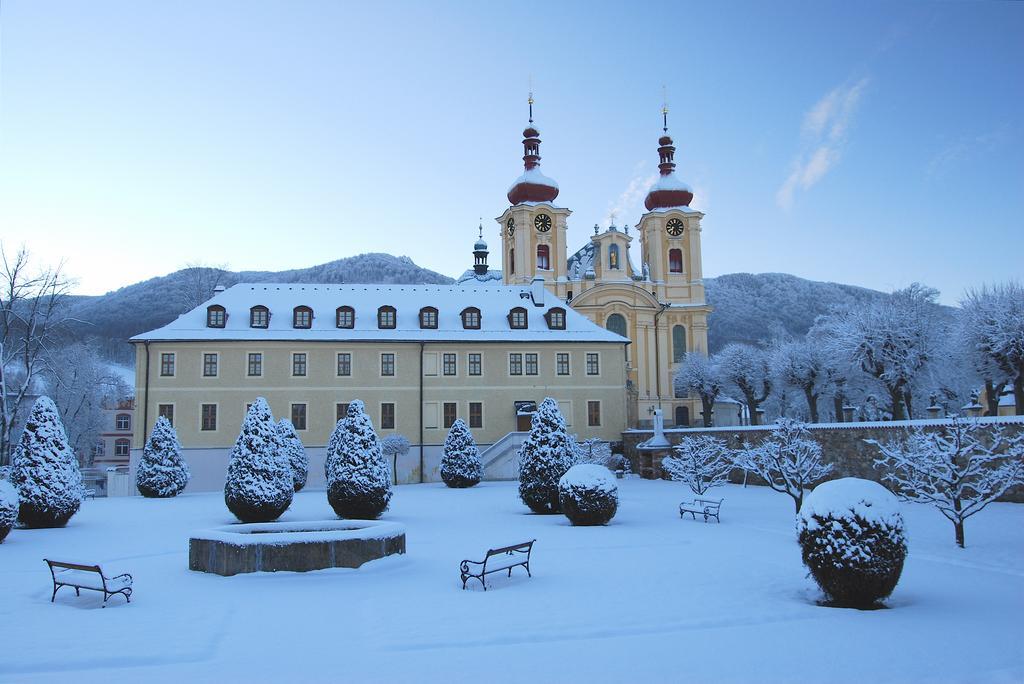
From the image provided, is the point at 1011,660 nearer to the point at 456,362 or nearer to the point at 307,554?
the point at 307,554

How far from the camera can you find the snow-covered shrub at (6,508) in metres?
17.1

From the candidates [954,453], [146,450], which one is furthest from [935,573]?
[146,450]

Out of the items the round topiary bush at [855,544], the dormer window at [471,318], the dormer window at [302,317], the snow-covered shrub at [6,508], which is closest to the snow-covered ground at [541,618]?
the round topiary bush at [855,544]

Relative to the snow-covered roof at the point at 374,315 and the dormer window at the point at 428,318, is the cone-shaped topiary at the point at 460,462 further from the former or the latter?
the dormer window at the point at 428,318

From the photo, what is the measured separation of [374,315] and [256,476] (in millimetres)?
20958

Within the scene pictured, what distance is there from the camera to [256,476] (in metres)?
20.4

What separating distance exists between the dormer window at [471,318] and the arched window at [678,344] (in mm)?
24242

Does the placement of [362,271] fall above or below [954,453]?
above

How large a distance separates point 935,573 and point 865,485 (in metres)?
3.49

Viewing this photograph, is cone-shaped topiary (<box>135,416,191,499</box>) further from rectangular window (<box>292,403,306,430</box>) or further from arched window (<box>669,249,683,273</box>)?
arched window (<box>669,249,683,273</box>)

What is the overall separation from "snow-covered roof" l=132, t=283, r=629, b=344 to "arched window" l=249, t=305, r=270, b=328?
0.79 feet

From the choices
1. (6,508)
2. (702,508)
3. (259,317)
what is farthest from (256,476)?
(259,317)

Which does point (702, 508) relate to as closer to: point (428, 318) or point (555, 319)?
point (555, 319)

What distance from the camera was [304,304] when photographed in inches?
1606
